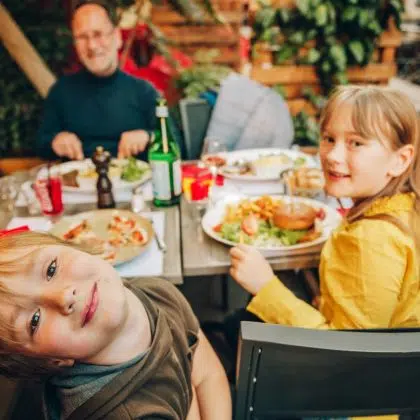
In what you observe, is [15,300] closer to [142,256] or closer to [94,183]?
[142,256]

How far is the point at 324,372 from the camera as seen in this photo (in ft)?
2.61

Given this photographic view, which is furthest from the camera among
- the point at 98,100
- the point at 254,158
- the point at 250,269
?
the point at 98,100

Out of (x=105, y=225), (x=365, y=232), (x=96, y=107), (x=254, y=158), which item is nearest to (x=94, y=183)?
(x=105, y=225)

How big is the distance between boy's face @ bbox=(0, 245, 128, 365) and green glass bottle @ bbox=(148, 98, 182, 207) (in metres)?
0.78

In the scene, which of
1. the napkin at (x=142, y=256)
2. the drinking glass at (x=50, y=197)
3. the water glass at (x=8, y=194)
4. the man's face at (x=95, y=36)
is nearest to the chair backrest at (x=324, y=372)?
the napkin at (x=142, y=256)

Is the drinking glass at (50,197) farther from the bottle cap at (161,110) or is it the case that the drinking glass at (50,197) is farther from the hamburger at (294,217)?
the hamburger at (294,217)

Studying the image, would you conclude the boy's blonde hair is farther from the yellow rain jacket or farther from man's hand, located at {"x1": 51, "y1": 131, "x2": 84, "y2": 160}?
man's hand, located at {"x1": 51, "y1": 131, "x2": 84, "y2": 160}

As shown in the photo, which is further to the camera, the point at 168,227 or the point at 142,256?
the point at 168,227

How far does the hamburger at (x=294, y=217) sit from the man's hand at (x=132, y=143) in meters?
0.99

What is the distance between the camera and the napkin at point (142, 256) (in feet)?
4.19

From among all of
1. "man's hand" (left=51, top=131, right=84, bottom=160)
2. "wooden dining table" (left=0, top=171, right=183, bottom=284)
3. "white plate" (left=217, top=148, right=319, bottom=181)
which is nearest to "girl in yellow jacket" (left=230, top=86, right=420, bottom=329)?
"wooden dining table" (left=0, top=171, right=183, bottom=284)

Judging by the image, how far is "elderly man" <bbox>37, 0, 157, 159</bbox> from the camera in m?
2.46

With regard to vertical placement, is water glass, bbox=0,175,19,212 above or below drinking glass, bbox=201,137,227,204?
below

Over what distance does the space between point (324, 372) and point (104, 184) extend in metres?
1.14
